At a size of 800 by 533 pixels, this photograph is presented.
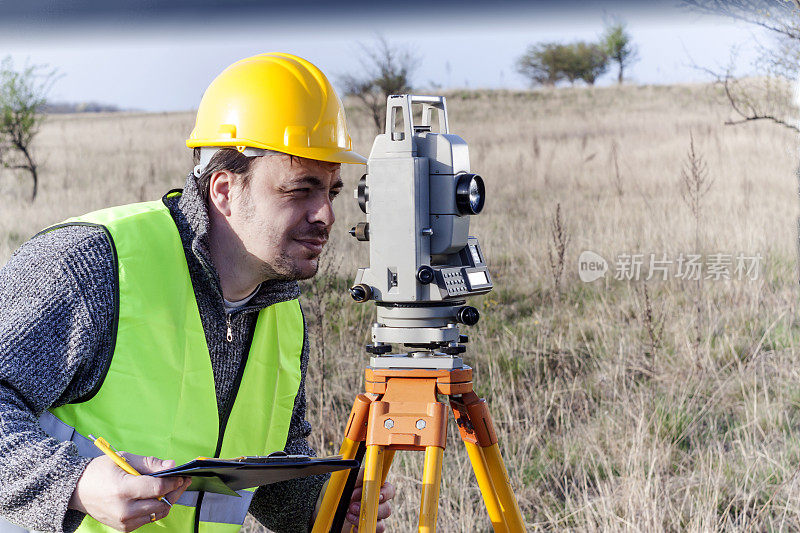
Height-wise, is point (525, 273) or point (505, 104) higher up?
point (505, 104)

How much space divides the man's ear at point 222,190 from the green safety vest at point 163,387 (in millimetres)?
127

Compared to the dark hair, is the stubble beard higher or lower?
lower

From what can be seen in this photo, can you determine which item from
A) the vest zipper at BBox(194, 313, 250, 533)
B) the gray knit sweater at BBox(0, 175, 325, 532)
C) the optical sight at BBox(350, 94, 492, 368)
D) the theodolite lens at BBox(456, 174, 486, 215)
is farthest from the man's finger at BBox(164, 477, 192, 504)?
the theodolite lens at BBox(456, 174, 486, 215)

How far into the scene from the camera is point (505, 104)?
15648 mm

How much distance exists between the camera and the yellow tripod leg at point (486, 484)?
1.99 m

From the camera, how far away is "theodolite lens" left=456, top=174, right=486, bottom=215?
189 centimetres

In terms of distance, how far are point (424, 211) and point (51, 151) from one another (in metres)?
8.99

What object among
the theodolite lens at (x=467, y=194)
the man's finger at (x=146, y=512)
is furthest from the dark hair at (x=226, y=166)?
the man's finger at (x=146, y=512)

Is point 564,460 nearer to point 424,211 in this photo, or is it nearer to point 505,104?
point 424,211

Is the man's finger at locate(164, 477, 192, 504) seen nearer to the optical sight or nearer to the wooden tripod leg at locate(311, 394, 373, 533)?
the wooden tripod leg at locate(311, 394, 373, 533)

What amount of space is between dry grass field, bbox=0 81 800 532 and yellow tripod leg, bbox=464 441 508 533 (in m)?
0.95

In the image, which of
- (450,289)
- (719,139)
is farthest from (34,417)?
A: (719,139)

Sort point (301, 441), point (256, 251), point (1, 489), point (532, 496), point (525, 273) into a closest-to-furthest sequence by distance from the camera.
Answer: point (1, 489), point (256, 251), point (301, 441), point (532, 496), point (525, 273)

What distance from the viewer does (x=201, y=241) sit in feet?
6.46
